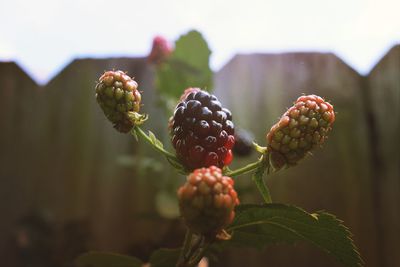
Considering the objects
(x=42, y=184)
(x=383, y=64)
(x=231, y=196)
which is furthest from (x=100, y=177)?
(x=231, y=196)

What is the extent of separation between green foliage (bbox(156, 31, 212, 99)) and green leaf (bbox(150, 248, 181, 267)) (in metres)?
0.70

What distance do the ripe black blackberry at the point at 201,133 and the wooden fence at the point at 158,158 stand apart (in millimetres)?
1062

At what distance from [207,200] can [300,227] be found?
216 mm

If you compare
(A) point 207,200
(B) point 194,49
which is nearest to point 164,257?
(A) point 207,200

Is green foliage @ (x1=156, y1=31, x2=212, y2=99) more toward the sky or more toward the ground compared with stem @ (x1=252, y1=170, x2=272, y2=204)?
more toward the sky

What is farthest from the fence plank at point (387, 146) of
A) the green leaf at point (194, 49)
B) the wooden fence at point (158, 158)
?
the green leaf at point (194, 49)

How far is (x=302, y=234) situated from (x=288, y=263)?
1.21 m

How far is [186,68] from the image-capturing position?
1.43m

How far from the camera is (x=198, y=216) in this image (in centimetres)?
46

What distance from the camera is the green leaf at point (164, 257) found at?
0.74 m

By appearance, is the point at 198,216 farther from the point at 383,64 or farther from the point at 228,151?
the point at 383,64

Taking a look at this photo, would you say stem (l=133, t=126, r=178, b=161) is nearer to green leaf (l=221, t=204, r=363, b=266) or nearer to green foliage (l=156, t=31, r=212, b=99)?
green leaf (l=221, t=204, r=363, b=266)

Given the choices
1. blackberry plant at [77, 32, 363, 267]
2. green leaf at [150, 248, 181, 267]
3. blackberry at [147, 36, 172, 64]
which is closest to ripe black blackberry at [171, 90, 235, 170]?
blackberry plant at [77, 32, 363, 267]

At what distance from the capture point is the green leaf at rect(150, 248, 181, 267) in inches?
29.1
